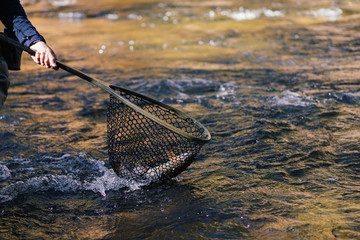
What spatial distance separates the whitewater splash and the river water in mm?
12

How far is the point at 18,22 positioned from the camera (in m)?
2.79

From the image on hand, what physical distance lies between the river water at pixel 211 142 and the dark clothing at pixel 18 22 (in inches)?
44.8

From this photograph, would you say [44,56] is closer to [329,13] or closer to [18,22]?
[18,22]

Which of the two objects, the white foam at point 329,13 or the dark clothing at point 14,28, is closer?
the dark clothing at point 14,28

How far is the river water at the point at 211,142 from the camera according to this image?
8.72 ft

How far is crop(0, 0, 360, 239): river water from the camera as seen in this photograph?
2.66 metres

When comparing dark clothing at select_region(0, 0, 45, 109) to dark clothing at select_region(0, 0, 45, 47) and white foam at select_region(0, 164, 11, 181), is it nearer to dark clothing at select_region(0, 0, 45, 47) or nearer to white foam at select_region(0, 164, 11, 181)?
dark clothing at select_region(0, 0, 45, 47)

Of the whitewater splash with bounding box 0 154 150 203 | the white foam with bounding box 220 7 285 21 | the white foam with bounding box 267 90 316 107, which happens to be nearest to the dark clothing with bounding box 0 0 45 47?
the whitewater splash with bounding box 0 154 150 203

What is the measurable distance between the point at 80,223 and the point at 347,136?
2592 mm

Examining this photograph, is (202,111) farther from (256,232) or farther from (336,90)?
(256,232)

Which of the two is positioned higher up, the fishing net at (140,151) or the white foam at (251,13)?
the white foam at (251,13)

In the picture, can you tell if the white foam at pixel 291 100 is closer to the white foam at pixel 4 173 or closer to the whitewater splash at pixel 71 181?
the whitewater splash at pixel 71 181

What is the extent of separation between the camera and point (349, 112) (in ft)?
14.5

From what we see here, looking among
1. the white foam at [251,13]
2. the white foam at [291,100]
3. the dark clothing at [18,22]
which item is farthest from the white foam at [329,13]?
the dark clothing at [18,22]
